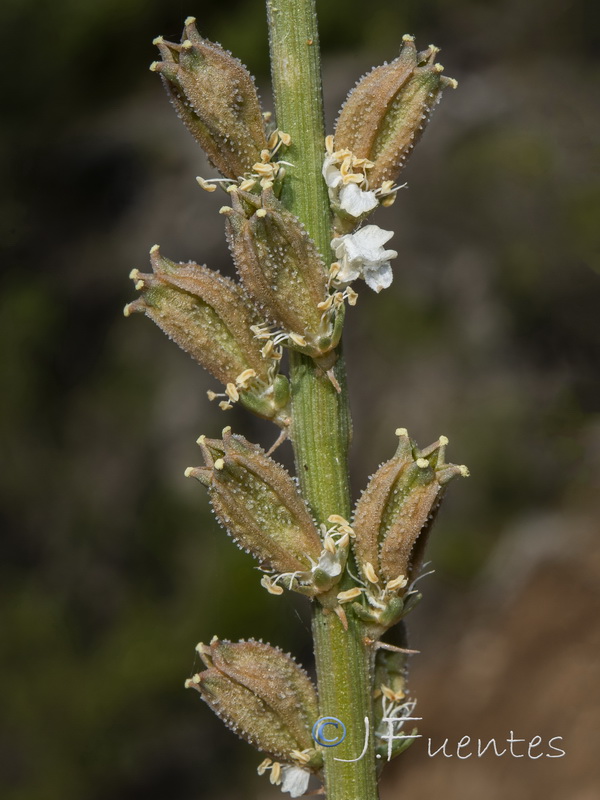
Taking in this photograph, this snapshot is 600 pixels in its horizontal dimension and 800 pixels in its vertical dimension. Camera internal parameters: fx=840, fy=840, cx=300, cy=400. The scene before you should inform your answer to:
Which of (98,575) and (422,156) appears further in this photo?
(422,156)

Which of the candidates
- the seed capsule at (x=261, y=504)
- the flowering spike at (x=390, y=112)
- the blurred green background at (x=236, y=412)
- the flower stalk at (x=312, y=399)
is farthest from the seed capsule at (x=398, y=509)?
the blurred green background at (x=236, y=412)

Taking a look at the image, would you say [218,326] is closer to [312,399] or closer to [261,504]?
[312,399]

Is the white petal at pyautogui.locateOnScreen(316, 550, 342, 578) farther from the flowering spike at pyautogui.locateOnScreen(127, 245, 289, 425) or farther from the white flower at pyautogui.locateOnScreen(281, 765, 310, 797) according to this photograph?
the white flower at pyautogui.locateOnScreen(281, 765, 310, 797)

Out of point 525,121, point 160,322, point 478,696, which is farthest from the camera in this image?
point 525,121

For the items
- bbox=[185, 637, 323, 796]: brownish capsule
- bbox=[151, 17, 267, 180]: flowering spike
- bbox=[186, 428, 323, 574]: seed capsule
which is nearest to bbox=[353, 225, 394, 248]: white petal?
bbox=[151, 17, 267, 180]: flowering spike

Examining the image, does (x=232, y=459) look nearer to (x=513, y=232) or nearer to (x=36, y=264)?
(x=513, y=232)

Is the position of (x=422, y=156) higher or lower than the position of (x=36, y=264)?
higher

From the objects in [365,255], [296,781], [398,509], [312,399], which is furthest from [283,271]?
[296,781]

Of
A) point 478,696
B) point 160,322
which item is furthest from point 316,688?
point 478,696
